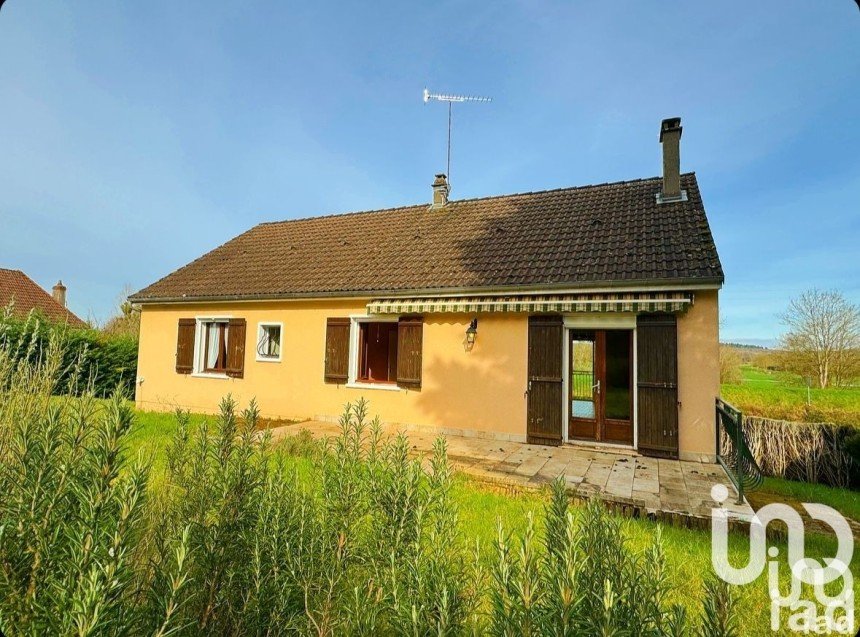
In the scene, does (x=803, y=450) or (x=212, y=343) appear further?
(x=212, y=343)

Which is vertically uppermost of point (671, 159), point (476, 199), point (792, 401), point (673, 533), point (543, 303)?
point (476, 199)

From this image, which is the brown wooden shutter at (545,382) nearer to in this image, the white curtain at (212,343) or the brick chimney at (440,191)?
the brick chimney at (440,191)

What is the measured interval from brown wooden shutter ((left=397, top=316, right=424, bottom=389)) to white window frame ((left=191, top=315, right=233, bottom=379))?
24.7ft

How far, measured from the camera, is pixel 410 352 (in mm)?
12547

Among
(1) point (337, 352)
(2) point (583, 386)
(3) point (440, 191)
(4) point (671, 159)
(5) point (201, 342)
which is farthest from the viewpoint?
(3) point (440, 191)

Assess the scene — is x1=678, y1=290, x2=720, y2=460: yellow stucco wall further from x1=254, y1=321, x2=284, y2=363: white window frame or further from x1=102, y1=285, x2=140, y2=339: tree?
x1=102, y1=285, x2=140, y2=339: tree

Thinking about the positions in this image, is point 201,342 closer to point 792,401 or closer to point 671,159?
point 671,159

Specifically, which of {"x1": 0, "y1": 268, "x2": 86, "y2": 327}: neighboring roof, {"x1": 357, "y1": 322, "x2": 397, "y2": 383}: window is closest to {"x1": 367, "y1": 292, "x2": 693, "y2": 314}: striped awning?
{"x1": 357, "y1": 322, "x2": 397, "y2": 383}: window

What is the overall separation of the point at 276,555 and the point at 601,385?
10592 millimetres

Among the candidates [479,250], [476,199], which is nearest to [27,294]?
[476,199]

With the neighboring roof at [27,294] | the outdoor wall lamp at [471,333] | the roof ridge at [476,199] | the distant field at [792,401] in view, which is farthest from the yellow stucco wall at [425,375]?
the neighboring roof at [27,294]

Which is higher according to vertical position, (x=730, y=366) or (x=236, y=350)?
(x=236, y=350)

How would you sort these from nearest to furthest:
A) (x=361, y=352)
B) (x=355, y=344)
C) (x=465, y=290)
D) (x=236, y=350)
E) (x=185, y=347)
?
(x=465, y=290) < (x=355, y=344) < (x=361, y=352) < (x=236, y=350) < (x=185, y=347)

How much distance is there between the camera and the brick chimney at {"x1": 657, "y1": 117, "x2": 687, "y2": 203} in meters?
13.1
